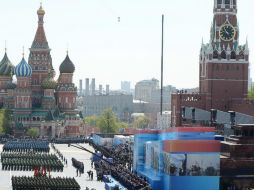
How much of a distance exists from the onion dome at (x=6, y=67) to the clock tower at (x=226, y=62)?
48.3 meters

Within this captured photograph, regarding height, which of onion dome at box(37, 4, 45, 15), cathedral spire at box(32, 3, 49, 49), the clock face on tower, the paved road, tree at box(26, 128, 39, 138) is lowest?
the paved road

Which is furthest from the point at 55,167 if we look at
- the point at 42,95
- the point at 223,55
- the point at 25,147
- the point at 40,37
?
the point at 40,37

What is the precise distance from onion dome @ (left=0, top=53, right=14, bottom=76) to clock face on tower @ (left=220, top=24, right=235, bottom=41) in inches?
1948

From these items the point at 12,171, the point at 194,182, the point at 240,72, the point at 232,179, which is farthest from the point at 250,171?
the point at 240,72

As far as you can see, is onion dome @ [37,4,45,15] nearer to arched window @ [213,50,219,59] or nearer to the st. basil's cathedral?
the st. basil's cathedral

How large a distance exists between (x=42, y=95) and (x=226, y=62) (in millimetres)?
42266

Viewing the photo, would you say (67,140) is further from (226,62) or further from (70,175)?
(70,175)

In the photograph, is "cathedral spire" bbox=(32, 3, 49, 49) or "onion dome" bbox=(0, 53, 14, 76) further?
"onion dome" bbox=(0, 53, 14, 76)

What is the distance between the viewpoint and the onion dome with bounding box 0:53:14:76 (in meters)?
133

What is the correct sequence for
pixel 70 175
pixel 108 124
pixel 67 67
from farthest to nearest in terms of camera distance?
pixel 108 124, pixel 67 67, pixel 70 175

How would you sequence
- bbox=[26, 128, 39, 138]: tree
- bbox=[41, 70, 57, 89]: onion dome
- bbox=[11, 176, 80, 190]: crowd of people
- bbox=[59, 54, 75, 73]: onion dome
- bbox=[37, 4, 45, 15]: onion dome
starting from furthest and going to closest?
bbox=[37, 4, 45, 15]: onion dome, bbox=[59, 54, 75, 73]: onion dome, bbox=[41, 70, 57, 89]: onion dome, bbox=[26, 128, 39, 138]: tree, bbox=[11, 176, 80, 190]: crowd of people

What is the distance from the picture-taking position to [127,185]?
2068 inches

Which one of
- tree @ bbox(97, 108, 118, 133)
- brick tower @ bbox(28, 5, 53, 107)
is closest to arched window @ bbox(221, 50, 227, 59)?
brick tower @ bbox(28, 5, 53, 107)

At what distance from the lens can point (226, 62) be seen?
9256 centimetres
